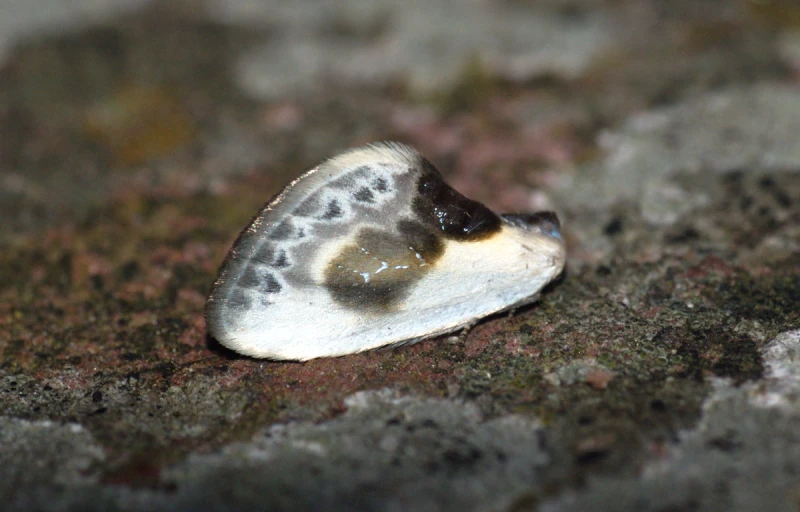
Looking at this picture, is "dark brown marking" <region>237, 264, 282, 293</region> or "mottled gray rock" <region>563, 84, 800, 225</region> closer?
→ "dark brown marking" <region>237, 264, 282, 293</region>

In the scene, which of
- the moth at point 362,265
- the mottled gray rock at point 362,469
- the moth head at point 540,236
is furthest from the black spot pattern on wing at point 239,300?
the moth head at point 540,236

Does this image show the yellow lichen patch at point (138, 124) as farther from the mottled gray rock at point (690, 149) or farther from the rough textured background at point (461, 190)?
the mottled gray rock at point (690, 149)

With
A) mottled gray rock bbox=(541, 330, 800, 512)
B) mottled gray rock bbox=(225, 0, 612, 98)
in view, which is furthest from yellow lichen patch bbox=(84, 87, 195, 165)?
mottled gray rock bbox=(541, 330, 800, 512)

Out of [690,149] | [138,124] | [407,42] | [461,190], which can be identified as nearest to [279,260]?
[461,190]

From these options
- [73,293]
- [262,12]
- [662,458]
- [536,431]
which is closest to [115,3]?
[262,12]

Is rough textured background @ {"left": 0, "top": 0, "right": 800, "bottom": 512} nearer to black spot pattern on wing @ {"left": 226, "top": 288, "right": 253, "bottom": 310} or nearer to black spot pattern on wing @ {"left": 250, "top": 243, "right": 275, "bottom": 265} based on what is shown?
black spot pattern on wing @ {"left": 226, "top": 288, "right": 253, "bottom": 310}

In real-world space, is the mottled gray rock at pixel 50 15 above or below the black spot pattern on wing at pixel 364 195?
above

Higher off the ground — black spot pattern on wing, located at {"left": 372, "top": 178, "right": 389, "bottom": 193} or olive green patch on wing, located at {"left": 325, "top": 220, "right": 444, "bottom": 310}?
black spot pattern on wing, located at {"left": 372, "top": 178, "right": 389, "bottom": 193}

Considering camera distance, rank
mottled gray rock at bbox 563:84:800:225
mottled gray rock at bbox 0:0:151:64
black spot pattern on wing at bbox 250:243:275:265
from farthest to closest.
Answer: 1. mottled gray rock at bbox 0:0:151:64
2. mottled gray rock at bbox 563:84:800:225
3. black spot pattern on wing at bbox 250:243:275:265
